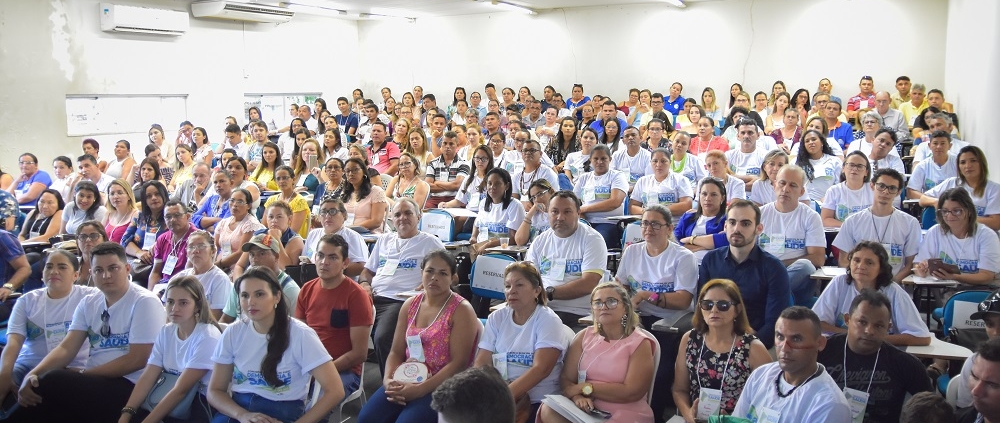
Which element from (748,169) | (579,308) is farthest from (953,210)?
(748,169)

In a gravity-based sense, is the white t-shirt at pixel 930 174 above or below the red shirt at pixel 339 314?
above

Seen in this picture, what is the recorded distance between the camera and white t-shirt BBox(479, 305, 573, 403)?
337cm

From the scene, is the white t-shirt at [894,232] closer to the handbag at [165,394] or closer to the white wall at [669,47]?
the handbag at [165,394]

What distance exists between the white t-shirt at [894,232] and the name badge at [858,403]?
202 cm

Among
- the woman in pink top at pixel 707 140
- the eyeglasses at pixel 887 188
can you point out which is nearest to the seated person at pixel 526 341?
the eyeglasses at pixel 887 188

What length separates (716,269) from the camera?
3.98m

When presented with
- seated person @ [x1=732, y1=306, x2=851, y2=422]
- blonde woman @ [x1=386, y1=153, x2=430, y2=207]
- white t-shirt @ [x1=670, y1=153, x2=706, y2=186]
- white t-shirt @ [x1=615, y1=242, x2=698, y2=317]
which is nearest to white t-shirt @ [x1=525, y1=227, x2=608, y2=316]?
white t-shirt @ [x1=615, y1=242, x2=698, y2=317]

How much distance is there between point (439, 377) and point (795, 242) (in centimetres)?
258

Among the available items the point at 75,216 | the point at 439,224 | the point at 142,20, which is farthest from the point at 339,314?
the point at 142,20

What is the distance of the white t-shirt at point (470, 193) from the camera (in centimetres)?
705

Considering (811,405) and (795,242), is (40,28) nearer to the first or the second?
(795,242)

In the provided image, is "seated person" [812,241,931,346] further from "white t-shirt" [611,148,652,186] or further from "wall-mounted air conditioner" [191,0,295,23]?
"wall-mounted air conditioner" [191,0,295,23]

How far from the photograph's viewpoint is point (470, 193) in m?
7.20

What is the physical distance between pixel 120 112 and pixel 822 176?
10011 millimetres
